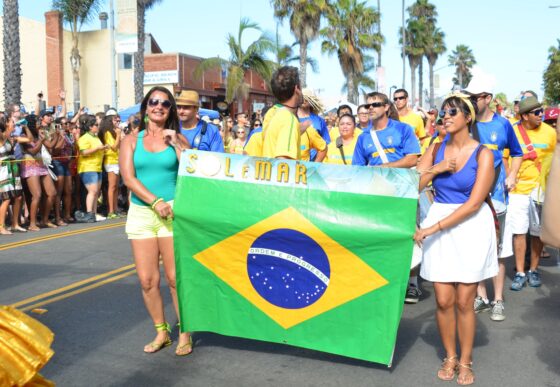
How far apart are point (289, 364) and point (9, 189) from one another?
8.45m

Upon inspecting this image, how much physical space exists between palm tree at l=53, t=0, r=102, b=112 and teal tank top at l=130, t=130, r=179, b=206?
34826 millimetres

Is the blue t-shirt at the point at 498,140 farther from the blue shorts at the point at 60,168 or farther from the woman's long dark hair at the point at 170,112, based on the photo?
the blue shorts at the point at 60,168

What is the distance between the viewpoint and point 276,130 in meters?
4.80

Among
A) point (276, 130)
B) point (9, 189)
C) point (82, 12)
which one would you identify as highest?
point (82, 12)

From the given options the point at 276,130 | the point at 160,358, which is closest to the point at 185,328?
the point at 160,358

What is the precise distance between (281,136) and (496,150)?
2740 millimetres

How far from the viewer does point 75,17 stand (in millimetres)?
39562

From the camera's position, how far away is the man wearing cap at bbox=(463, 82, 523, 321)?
21.2ft

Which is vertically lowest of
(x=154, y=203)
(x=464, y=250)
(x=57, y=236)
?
(x=57, y=236)

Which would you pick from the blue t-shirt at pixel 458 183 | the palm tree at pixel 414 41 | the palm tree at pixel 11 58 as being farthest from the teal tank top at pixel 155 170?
the palm tree at pixel 414 41

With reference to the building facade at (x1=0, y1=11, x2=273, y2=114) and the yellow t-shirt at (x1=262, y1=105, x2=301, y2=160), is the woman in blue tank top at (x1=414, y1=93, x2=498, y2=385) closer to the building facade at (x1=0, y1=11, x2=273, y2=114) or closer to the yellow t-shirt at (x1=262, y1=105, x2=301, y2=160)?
the yellow t-shirt at (x1=262, y1=105, x2=301, y2=160)

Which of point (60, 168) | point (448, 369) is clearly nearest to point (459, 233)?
point (448, 369)

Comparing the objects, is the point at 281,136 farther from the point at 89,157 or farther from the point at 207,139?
the point at 89,157

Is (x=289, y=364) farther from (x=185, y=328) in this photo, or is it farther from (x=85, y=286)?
(x=85, y=286)
